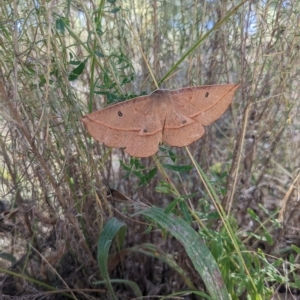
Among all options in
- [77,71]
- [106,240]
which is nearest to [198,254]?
[106,240]

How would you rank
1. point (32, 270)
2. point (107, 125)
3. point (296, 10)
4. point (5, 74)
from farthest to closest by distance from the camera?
point (32, 270), point (296, 10), point (5, 74), point (107, 125)

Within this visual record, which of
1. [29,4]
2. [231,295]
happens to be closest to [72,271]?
[231,295]

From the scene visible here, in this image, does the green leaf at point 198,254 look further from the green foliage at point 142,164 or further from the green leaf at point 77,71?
the green leaf at point 77,71

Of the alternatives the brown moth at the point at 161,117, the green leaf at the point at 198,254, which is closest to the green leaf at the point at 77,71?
the brown moth at the point at 161,117

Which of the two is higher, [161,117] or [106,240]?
[161,117]

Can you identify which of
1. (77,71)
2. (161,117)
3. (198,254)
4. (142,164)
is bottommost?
(198,254)

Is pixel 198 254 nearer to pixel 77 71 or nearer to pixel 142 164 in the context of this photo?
pixel 142 164

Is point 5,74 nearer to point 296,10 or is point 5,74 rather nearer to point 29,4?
point 29,4

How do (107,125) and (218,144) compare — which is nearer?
(107,125)
